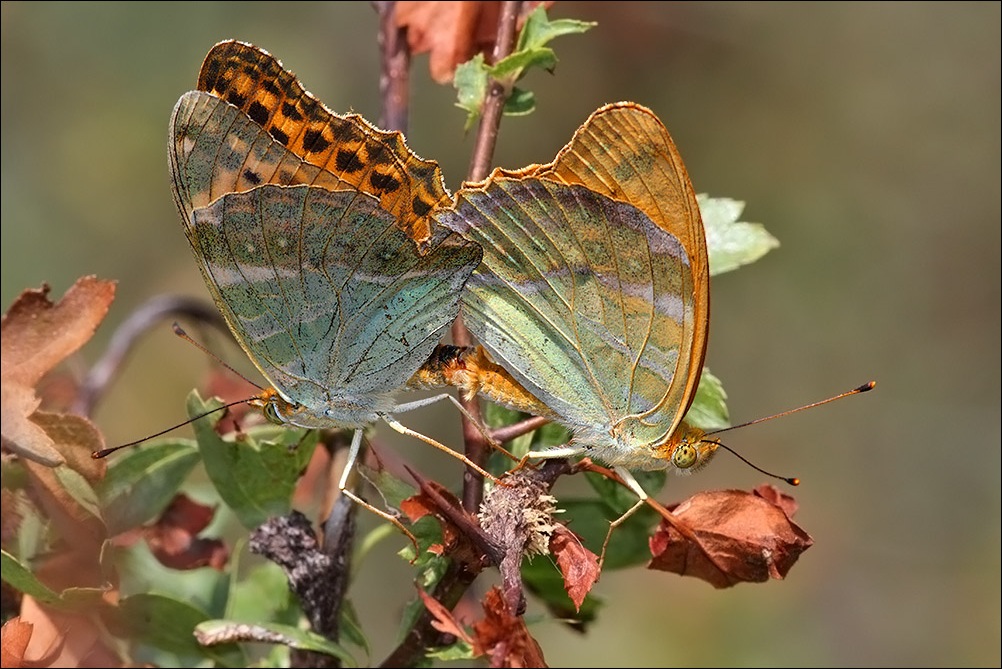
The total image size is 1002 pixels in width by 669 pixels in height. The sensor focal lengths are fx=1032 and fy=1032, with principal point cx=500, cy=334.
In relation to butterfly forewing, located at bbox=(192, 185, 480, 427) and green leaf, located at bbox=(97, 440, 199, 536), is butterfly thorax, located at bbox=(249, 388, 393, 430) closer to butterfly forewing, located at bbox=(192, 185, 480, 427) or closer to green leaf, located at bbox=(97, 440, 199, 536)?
butterfly forewing, located at bbox=(192, 185, 480, 427)

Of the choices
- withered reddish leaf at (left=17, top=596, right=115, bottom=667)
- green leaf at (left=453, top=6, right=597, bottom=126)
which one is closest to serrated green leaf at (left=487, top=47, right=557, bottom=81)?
green leaf at (left=453, top=6, right=597, bottom=126)

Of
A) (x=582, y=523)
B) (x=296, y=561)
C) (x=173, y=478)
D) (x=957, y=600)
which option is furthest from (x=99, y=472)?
(x=957, y=600)

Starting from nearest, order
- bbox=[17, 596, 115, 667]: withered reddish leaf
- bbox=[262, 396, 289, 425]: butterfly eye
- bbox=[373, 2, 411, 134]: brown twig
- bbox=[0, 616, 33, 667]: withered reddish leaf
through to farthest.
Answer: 1. bbox=[0, 616, 33, 667]: withered reddish leaf
2. bbox=[17, 596, 115, 667]: withered reddish leaf
3. bbox=[262, 396, 289, 425]: butterfly eye
4. bbox=[373, 2, 411, 134]: brown twig

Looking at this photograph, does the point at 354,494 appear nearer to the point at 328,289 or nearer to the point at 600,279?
the point at 328,289

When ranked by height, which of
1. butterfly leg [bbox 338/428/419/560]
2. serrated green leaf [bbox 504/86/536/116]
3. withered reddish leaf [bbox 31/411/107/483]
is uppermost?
serrated green leaf [bbox 504/86/536/116]

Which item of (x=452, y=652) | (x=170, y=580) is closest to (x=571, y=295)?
(x=452, y=652)

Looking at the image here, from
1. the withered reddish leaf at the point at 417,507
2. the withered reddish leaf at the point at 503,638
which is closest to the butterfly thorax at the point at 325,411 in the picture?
the withered reddish leaf at the point at 417,507
